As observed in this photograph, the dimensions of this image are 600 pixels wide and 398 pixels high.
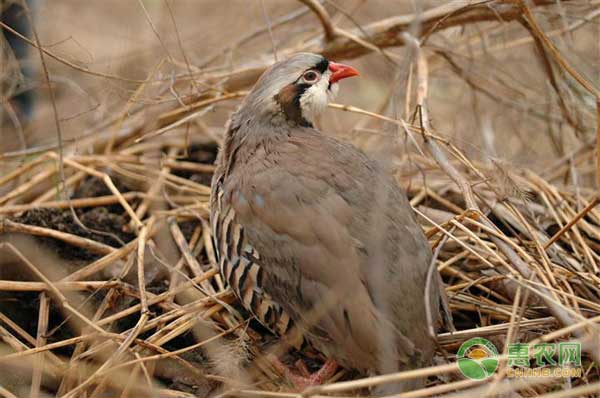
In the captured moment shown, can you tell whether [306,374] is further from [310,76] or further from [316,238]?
[310,76]

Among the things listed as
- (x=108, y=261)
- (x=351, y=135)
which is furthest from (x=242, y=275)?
(x=351, y=135)

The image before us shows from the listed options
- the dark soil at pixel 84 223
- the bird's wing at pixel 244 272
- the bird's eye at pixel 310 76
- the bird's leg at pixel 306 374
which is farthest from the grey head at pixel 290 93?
the bird's leg at pixel 306 374

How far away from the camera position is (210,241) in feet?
10.1

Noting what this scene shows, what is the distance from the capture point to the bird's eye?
2.77 m

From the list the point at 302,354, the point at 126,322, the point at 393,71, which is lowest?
the point at 302,354

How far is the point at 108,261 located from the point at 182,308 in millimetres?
478

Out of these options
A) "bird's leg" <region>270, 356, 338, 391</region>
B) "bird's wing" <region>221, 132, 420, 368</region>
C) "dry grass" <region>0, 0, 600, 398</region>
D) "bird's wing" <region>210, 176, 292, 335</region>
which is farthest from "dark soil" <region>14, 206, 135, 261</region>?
"bird's leg" <region>270, 356, 338, 391</region>

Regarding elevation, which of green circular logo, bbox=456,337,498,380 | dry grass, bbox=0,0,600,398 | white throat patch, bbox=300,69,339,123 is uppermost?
white throat patch, bbox=300,69,339,123

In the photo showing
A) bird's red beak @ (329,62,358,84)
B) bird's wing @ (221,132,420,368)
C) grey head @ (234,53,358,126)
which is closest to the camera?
bird's wing @ (221,132,420,368)

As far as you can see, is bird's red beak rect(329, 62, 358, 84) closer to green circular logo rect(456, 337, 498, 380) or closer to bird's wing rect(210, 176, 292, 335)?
bird's wing rect(210, 176, 292, 335)

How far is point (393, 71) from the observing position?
384cm

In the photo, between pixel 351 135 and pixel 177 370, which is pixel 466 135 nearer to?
pixel 351 135

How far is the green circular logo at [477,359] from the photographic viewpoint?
2.02 meters

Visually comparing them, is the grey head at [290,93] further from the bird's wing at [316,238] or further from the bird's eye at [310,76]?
the bird's wing at [316,238]
